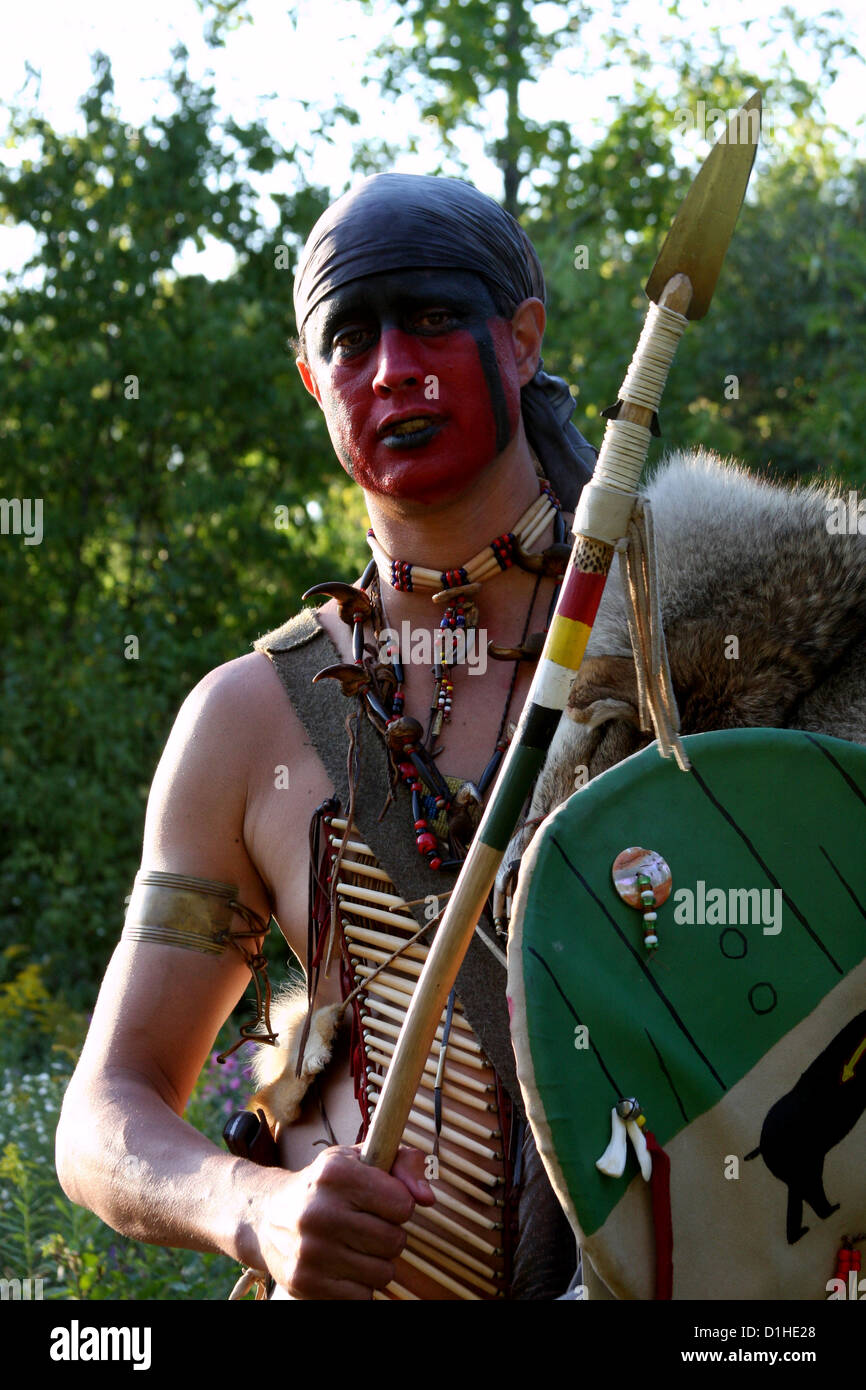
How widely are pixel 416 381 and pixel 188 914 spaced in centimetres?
100

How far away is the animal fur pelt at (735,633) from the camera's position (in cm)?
207

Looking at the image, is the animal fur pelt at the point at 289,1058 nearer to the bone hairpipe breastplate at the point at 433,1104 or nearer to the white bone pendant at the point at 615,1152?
the bone hairpipe breastplate at the point at 433,1104

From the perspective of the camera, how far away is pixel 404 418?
2.46 metres

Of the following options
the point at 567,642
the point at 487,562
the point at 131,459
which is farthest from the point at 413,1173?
the point at 131,459

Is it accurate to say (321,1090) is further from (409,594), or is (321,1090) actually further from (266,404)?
(266,404)

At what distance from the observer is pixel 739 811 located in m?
1.91

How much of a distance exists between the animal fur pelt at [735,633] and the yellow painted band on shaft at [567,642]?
0.27 metres

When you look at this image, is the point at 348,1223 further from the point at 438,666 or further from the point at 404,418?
the point at 404,418

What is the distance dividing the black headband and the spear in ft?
2.56

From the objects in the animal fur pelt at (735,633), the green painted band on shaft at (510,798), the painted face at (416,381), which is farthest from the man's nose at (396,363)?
the green painted band on shaft at (510,798)

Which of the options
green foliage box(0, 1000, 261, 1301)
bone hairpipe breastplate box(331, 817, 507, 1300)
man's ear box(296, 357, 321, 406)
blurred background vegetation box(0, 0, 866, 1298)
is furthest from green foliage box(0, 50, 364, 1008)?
bone hairpipe breastplate box(331, 817, 507, 1300)

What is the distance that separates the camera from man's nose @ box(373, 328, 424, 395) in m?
2.43

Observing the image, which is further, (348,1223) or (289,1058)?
(289,1058)

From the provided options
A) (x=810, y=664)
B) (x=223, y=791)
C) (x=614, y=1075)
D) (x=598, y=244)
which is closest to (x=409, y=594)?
(x=223, y=791)
